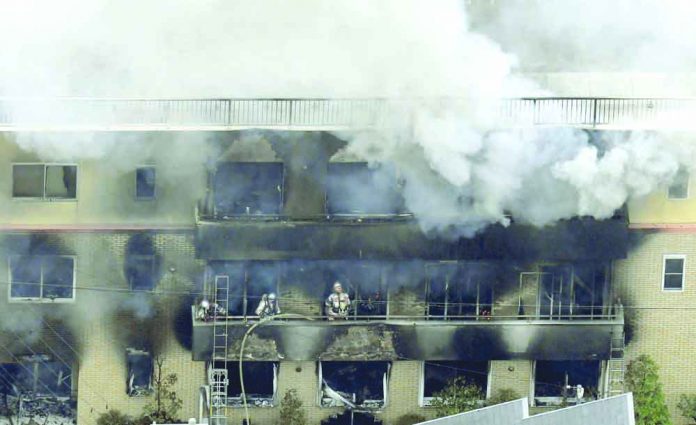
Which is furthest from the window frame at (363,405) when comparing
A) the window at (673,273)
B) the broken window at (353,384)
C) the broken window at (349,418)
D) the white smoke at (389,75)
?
the window at (673,273)

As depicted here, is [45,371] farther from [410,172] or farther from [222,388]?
[410,172]

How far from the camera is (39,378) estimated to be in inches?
1197

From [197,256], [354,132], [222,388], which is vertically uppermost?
[354,132]

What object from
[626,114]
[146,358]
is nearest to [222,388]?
[146,358]

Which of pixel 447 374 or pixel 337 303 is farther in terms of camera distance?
pixel 447 374

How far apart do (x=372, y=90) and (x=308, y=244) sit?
2499mm

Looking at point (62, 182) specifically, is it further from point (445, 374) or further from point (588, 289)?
point (588, 289)

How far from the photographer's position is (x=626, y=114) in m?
29.6

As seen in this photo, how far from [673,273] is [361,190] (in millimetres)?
4944

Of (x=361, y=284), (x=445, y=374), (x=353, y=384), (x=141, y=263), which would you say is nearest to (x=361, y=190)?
(x=361, y=284)

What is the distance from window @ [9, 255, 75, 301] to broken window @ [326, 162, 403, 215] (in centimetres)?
407

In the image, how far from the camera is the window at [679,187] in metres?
29.9

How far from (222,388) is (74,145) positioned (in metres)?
4.31

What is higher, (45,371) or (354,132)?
(354,132)
